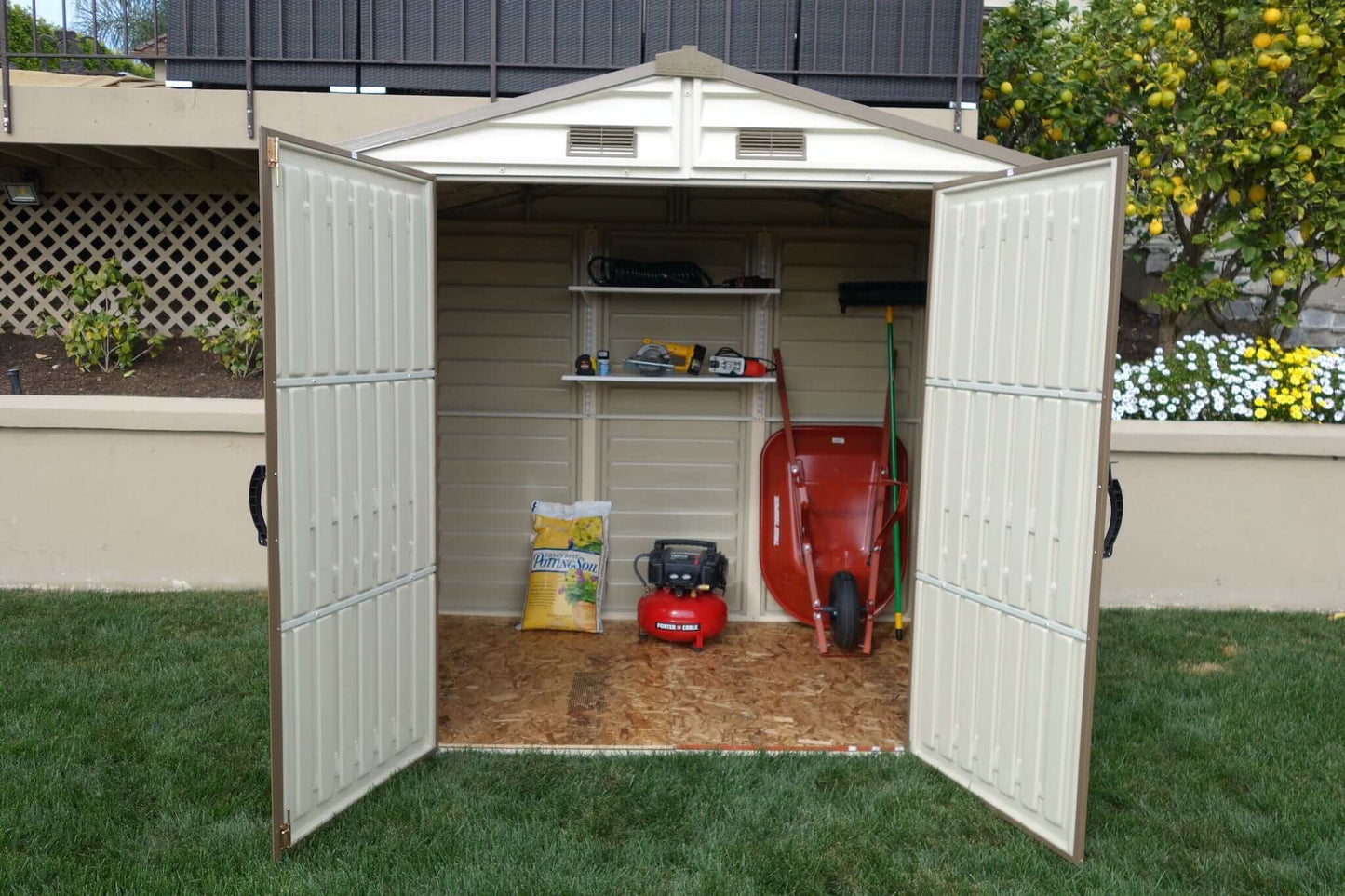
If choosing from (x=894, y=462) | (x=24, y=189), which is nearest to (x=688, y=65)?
(x=894, y=462)

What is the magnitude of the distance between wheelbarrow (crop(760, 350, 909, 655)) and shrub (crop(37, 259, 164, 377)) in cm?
401

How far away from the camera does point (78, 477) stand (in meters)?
6.43

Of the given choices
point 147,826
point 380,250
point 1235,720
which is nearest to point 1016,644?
point 1235,720

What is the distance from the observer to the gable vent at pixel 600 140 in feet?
13.7

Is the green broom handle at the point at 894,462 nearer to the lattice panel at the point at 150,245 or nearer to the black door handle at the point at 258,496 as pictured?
the black door handle at the point at 258,496

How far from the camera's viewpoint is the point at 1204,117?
6.57 meters

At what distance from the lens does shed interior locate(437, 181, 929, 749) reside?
6156mm

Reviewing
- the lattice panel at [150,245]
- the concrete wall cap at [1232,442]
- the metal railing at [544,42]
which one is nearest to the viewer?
the concrete wall cap at [1232,442]

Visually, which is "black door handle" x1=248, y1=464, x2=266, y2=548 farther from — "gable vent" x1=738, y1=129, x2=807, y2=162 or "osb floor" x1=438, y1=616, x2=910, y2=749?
"gable vent" x1=738, y1=129, x2=807, y2=162

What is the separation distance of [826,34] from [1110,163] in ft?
12.2

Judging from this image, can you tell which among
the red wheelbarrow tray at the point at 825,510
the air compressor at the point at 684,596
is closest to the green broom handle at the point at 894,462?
the red wheelbarrow tray at the point at 825,510

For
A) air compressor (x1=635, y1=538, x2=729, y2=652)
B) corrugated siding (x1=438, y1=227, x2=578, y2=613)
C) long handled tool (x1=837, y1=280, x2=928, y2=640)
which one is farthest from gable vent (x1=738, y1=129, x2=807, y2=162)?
air compressor (x1=635, y1=538, x2=729, y2=652)

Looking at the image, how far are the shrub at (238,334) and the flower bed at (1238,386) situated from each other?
202 inches

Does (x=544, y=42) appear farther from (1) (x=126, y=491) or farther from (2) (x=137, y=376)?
(1) (x=126, y=491)
